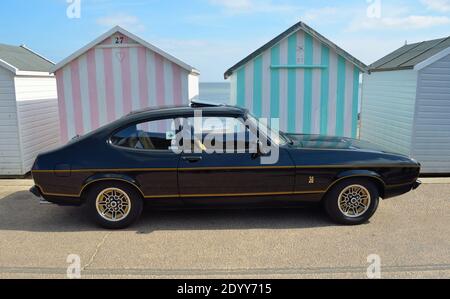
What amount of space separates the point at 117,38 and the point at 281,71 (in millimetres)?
3367

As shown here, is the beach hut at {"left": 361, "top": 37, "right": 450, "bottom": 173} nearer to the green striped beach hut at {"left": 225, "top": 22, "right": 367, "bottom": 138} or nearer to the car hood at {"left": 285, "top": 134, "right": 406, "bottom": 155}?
the green striped beach hut at {"left": 225, "top": 22, "right": 367, "bottom": 138}

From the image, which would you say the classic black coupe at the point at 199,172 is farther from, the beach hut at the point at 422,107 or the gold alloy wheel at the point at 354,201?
the beach hut at the point at 422,107

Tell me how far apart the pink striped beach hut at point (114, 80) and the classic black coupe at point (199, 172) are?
279 cm

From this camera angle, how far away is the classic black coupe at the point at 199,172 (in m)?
4.57

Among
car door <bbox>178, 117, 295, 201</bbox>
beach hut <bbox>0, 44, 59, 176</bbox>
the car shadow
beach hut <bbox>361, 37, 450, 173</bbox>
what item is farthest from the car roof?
beach hut <bbox>361, 37, 450, 173</bbox>

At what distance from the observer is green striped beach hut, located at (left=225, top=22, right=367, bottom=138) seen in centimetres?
750

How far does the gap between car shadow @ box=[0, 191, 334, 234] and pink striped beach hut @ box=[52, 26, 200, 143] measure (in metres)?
2.56

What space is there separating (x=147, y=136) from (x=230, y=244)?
1.76m

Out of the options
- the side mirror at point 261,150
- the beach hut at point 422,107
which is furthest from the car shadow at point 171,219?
the beach hut at point 422,107

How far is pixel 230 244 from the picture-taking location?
4.24 meters

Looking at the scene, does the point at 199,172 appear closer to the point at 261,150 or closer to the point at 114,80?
the point at 261,150
